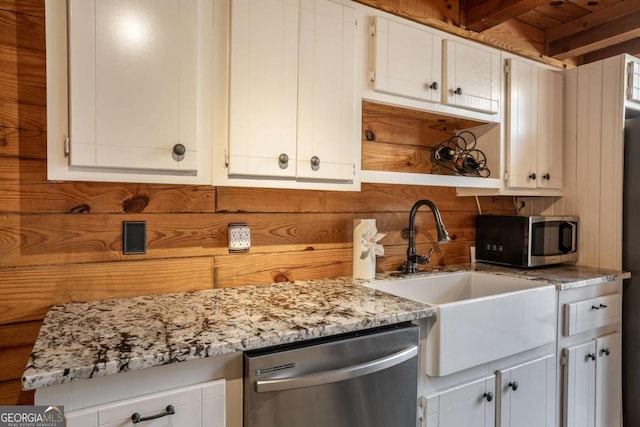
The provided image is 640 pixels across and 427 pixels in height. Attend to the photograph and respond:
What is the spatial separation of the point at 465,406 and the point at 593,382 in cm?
99

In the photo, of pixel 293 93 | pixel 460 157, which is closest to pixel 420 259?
pixel 460 157

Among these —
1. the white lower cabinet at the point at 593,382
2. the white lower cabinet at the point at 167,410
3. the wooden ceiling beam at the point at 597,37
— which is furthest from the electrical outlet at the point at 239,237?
the wooden ceiling beam at the point at 597,37

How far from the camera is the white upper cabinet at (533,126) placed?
2.16 metres

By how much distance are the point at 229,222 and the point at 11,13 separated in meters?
1.01

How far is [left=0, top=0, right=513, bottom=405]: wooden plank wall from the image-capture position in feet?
4.32

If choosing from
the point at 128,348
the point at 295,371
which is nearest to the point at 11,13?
the point at 128,348

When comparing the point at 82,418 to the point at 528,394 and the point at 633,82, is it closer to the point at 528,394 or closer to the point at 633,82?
the point at 528,394

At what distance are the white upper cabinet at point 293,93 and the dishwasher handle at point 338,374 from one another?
68cm

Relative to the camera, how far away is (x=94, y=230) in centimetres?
144

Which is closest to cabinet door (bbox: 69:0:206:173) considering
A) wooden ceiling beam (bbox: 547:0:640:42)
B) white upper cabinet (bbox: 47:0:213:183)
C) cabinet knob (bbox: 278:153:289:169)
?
white upper cabinet (bbox: 47:0:213:183)

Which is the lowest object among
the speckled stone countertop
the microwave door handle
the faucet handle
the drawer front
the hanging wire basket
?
the drawer front

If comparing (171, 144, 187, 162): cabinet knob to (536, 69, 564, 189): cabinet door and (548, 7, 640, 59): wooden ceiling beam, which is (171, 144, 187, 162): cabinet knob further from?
(548, 7, 640, 59): wooden ceiling beam

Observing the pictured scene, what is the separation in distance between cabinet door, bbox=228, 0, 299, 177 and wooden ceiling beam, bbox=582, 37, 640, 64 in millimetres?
2506

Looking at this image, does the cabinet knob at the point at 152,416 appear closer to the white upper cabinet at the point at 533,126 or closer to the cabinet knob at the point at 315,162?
the cabinet knob at the point at 315,162
